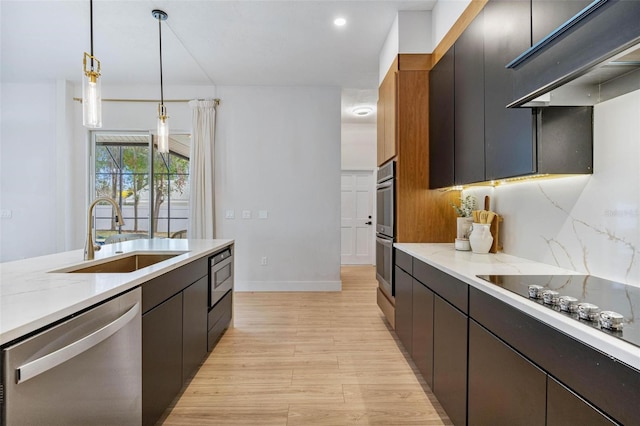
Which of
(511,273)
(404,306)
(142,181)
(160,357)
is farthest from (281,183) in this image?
(511,273)

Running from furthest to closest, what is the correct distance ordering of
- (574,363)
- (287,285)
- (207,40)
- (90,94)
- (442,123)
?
1. (287,285)
2. (207,40)
3. (442,123)
4. (90,94)
5. (574,363)

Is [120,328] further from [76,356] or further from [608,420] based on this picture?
[608,420]

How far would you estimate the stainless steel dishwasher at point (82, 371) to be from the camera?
0.85 meters

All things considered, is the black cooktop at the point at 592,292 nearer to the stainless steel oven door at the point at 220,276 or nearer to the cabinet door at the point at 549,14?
the cabinet door at the point at 549,14

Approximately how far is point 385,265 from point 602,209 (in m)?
1.85

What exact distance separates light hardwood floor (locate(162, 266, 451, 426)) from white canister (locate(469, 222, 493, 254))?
101 centimetres

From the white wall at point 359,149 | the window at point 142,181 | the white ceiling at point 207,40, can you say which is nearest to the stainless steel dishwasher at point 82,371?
the white ceiling at point 207,40

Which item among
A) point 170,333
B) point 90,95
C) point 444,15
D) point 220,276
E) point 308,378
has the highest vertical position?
point 444,15

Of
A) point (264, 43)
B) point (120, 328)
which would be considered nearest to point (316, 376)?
point (120, 328)

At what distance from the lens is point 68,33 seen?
3.39 meters

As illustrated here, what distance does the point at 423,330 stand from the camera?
6.88ft

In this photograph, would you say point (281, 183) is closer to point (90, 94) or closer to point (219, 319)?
point (219, 319)

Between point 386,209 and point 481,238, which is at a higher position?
point 386,209

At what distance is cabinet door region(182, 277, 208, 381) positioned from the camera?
2014 mm
